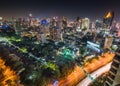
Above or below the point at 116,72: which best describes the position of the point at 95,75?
below

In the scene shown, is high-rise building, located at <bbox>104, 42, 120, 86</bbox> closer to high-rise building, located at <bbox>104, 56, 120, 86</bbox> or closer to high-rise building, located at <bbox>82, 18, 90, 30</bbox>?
high-rise building, located at <bbox>104, 56, 120, 86</bbox>

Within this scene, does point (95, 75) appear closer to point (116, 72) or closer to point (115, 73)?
point (115, 73)

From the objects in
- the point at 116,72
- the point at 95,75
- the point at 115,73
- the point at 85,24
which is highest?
the point at 85,24

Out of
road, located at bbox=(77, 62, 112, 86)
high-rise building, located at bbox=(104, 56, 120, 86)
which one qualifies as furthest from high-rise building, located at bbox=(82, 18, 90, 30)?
high-rise building, located at bbox=(104, 56, 120, 86)

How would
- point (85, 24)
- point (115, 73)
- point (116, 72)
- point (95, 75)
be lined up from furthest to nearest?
point (85, 24) < point (95, 75) < point (115, 73) < point (116, 72)

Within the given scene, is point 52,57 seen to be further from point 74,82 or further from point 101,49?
point 101,49

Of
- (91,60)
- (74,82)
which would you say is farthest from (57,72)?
(91,60)

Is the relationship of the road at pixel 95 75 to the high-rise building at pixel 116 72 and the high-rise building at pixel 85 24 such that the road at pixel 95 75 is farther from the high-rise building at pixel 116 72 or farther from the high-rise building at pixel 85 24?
the high-rise building at pixel 85 24

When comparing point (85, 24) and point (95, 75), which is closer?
point (95, 75)

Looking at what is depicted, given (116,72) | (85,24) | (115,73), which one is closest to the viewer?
(116,72)

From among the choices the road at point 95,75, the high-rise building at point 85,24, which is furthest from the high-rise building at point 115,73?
the high-rise building at point 85,24

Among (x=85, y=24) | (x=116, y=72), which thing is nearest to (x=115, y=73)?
(x=116, y=72)
